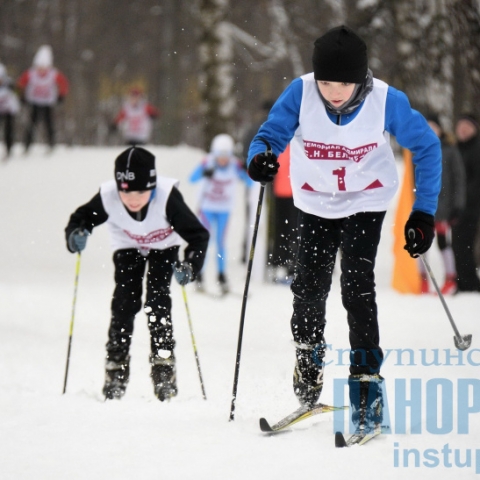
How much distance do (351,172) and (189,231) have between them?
4.20 feet

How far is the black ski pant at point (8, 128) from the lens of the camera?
14.9m

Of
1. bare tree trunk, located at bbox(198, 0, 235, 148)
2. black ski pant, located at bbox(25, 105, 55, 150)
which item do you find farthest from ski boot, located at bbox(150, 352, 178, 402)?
black ski pant, located at bbox(25, 105, 55, 150)

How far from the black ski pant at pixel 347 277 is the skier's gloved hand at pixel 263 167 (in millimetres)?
336

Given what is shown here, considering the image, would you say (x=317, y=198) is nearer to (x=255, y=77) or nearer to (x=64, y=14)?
(x=255, y=77)

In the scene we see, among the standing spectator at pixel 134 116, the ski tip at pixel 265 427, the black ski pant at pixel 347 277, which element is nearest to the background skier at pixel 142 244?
the black ski pant at pixel 347 277

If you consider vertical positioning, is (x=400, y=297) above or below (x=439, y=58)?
below

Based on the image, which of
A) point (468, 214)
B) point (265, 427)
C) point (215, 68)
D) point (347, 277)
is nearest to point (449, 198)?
point (468, 214)

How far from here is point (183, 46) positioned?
25219 mm

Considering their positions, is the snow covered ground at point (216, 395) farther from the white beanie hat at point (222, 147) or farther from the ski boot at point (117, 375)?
the white beanie hat at point (222, 147)

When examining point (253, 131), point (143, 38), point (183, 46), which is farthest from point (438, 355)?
point (143, 38)

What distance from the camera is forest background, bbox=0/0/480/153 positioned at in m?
11.2

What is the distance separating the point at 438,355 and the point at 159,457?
2.97 meters

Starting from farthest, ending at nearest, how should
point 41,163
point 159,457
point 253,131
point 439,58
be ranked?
point 41,163 < point 439,58 < point 253,131 < point 159,457

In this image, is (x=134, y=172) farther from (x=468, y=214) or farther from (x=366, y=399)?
(x=468, y=214)
